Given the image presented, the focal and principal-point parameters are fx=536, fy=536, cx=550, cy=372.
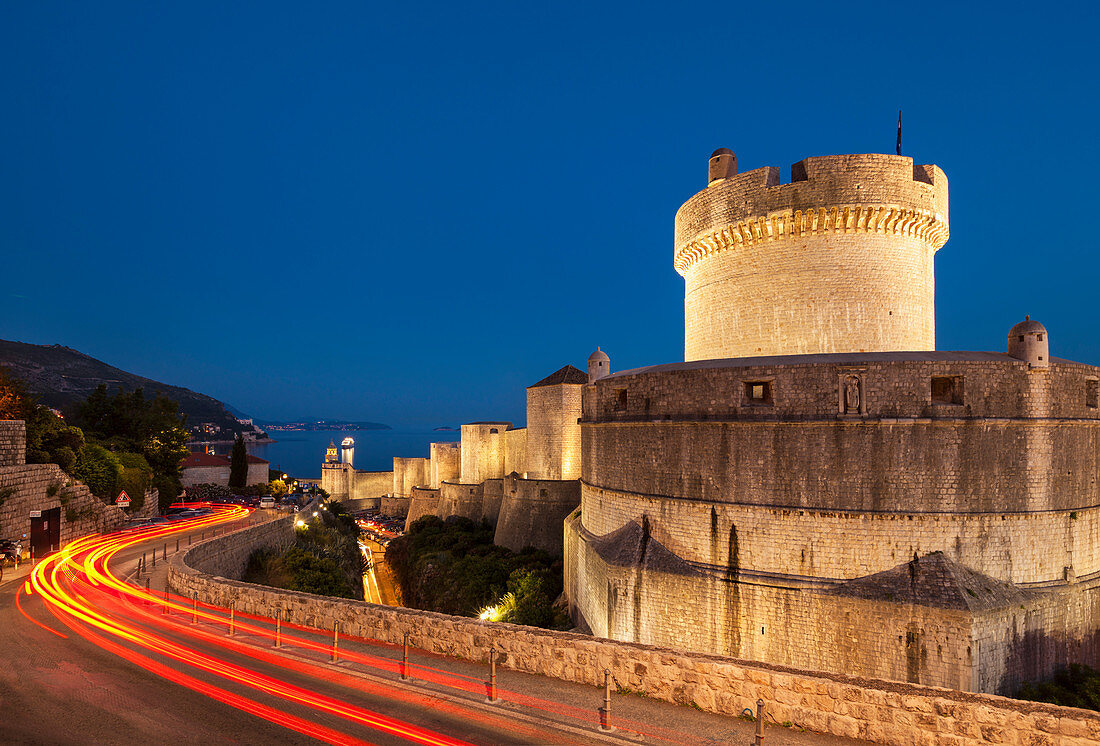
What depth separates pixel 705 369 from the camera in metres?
14.0

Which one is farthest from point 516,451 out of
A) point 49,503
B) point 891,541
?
point 891,541

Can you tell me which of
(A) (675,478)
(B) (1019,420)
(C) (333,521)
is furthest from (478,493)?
(B) (1019,420)

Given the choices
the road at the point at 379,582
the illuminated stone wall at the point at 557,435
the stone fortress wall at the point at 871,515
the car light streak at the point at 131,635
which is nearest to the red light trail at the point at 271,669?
the car light streak at the point at 131,635

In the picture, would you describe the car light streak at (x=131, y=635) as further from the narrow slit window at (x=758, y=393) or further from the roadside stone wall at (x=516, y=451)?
the roadside stone wall at (x=516, y=451)

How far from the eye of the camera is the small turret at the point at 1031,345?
12062mm

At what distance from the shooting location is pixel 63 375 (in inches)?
A: 4158

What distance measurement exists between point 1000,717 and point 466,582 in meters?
24.3

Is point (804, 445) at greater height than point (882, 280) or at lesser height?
lesser

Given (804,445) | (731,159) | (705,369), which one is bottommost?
(804,445)

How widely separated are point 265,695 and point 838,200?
18.0 meters

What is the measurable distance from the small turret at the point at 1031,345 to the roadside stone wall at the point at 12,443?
30.0 meters

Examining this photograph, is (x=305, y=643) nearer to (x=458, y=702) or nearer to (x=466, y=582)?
(x=458, y=702)

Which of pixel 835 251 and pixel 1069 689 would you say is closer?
pixel 1069 689

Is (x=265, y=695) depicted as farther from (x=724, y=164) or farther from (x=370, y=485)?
(x=370, y=485)
